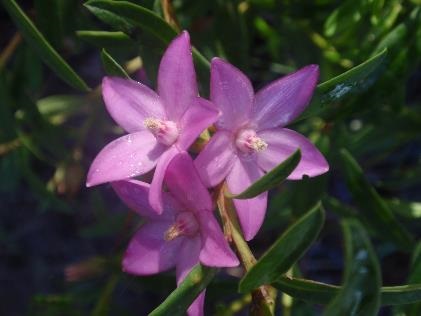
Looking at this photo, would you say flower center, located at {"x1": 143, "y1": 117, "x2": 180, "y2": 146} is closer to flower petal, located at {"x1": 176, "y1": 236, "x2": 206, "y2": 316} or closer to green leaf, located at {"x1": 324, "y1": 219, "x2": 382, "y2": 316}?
flower petal, located at {"x1": 176, "y1": 236, "x2": 206, "y2": 316}

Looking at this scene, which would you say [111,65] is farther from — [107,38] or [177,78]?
[107,38]

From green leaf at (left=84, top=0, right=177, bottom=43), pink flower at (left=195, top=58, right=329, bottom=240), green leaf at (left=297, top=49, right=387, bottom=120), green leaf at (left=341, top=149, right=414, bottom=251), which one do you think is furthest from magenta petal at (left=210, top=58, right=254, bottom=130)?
green leaf at (left=341, top=149, right=414, bottom=251)

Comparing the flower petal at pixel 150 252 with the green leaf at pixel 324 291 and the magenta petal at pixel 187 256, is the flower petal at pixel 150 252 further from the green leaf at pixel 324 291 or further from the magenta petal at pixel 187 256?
the green leaf at pixel 324 291

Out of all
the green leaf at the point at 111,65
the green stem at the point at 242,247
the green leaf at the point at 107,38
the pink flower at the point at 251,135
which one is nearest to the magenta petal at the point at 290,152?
the pink flower at the point at 251,135

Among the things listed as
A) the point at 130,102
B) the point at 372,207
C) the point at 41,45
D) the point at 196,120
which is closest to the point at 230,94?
the point at 196,120

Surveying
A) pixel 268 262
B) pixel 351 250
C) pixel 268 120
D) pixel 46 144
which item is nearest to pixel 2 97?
pixel 46 144

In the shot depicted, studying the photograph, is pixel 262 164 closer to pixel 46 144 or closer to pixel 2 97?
pixel 2 97
